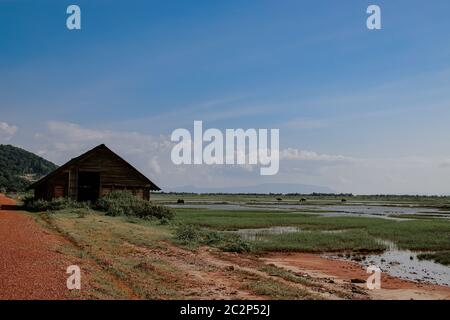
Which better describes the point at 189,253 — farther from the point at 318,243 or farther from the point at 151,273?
the point at 318,243

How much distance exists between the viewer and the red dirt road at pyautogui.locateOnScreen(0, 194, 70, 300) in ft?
37.7

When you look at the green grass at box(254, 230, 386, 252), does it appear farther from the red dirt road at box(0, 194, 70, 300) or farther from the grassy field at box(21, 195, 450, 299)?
the red dirt road at box(0, 194, 70, 300)

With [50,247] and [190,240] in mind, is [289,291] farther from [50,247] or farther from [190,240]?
[190,240]

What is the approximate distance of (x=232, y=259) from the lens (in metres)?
21.4

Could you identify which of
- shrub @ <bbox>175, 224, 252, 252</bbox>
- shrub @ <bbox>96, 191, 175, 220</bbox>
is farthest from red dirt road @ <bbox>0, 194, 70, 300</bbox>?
shrub @ <bbox>96, 191, 175, 220</bbox>

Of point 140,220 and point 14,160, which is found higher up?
point 14,160

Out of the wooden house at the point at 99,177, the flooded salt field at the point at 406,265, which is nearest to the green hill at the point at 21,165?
the wooden house at the point at 99,177

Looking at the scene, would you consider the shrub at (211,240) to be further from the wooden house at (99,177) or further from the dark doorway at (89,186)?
the dark doorway at (89,186)

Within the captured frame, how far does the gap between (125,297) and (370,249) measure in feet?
65.8

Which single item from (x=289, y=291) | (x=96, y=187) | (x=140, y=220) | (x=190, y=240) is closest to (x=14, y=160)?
(x=96, y=187)

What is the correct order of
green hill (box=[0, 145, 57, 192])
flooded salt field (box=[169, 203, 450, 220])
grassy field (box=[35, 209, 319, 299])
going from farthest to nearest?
1. green hill (box=[0, 145, 57, 192])
2. flooded salt field (box=[169, 203, 450, 220])
3. grassy field (box=[35, 209, 319, 299])

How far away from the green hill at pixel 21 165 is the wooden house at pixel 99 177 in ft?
253

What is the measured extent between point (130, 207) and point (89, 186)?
6093 millimetres

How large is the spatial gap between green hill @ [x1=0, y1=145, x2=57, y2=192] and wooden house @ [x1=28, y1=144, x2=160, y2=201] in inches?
3040
